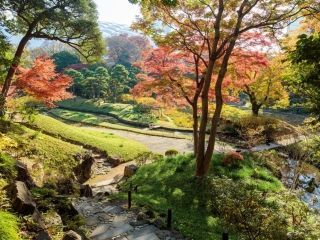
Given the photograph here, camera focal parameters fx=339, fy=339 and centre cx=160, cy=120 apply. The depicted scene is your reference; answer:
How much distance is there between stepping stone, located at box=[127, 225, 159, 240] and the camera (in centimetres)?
851

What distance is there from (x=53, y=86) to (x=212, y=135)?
9.25 meters

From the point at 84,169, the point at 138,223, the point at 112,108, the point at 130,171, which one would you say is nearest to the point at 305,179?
the point at 130,171

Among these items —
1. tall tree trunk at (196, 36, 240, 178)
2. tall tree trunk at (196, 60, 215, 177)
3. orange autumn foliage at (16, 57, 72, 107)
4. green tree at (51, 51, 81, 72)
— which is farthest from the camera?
green tree at (51, 51, 81, 72)

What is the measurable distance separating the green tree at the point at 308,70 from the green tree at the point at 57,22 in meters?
13.3

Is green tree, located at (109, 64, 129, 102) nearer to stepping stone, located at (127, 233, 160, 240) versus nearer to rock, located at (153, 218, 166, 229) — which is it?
rock, located at (153, 218, 166, 229)

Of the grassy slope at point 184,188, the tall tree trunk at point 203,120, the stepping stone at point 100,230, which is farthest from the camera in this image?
the tall tree trunk at point 203,120

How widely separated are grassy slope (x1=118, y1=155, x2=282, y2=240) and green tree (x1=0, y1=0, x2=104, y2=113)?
25.9 ft

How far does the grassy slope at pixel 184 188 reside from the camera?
10391mm

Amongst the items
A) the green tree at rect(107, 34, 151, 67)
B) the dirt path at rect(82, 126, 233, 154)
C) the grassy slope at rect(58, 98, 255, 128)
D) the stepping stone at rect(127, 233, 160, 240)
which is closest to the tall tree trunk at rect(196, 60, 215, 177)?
the stepping stone at rect(127, 233, 160, 240)

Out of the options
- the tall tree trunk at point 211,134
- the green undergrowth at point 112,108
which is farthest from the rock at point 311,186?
the green undergrowth at point 112,108

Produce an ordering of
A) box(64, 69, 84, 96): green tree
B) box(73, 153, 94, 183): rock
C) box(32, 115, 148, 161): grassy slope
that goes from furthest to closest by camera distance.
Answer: box(64, 69, 84, 96): green tree
box(32, 115, 148, 161): grassy slope
box(73, 153, 94, 183): rock

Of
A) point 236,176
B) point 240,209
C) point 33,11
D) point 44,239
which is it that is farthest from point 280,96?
point 44,239

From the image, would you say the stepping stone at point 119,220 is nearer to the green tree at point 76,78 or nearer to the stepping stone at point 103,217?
the stepping stone at point 103,217

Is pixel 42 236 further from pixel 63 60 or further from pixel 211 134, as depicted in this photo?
pixel 63 60
